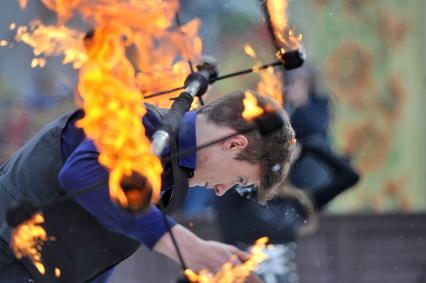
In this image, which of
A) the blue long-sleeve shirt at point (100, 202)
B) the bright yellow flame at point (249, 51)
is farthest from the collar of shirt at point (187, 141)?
the bright yellow flame at point (249, 51)

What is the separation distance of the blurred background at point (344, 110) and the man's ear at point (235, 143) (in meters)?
1.70

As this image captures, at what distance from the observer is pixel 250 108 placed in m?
2.79

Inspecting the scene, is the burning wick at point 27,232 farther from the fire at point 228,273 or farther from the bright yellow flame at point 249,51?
the bright yellow flame at point 249,51

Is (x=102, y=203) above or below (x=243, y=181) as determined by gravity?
above

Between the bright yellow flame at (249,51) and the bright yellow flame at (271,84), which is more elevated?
the bright yellow flame at (271,84)

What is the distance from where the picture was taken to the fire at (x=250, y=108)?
108 inches

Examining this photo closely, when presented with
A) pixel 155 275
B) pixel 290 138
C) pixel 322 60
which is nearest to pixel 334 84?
pixel 322 60

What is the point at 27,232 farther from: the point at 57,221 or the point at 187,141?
the point at 187,141

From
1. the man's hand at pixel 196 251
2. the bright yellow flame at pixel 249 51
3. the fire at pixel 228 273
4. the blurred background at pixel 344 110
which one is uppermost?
the man's hand at pixel 196 251

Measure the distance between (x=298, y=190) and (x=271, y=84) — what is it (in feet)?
1.71

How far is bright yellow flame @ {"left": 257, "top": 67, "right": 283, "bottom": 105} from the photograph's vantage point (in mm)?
4203

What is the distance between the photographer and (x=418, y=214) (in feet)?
19.9

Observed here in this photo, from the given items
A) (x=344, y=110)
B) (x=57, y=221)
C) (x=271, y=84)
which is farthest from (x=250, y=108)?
(x=344, y=110)

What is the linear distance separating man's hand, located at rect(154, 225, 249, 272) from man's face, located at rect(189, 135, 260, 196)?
273 millimetres
